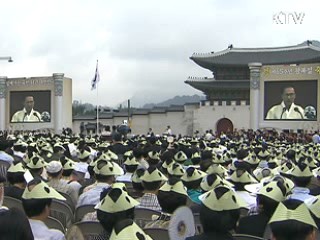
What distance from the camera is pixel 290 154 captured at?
494 inches

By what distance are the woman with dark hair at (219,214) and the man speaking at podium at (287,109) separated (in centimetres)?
3642

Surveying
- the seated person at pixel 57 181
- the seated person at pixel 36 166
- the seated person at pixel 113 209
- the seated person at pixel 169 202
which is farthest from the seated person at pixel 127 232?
the seated person at pixel 36 166

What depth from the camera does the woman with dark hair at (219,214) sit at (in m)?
3.85

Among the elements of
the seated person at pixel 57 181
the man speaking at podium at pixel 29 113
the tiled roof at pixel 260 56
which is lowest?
the seated person at pixel 57 181

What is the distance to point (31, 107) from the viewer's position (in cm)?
4675

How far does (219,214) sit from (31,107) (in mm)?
44237

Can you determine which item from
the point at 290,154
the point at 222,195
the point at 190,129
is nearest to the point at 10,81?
the point at 190,129

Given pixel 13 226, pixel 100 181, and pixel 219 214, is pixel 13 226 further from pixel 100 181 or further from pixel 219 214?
pixel 100 181

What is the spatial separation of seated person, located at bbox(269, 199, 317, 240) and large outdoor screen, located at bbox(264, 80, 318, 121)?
1459 inches

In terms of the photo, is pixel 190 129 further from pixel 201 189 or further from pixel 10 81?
pixel 201 189

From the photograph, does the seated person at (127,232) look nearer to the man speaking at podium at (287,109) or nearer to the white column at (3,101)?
the man speaking at podium at (287,109)

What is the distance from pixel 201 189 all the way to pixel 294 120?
34180 mm

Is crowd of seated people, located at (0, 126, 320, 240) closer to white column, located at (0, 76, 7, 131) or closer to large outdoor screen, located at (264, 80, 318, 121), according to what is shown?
large outdoor screen, located at (264, 80, 318, 121)

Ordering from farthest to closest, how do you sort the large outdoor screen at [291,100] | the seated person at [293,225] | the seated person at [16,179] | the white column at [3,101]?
the white column at [3,101] < the large outdoor screen at [291,100] < the seated person at [16,179] < the seated person at [293,225]
